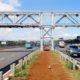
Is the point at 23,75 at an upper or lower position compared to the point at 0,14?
lower

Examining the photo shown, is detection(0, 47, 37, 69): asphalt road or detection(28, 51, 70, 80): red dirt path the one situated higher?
detection(0, 47, 37, 69): asphalt road

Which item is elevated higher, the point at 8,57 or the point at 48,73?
the point at 8,57

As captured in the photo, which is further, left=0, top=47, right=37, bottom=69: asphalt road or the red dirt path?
left=0, top=47, right=37, bottom=69: asphalt road

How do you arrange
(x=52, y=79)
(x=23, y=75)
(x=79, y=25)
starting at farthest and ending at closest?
(x=79, y=25) < (x=23, y=75) < (x=52, y=79)

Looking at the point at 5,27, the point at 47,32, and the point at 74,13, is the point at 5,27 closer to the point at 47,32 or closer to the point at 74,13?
the point at 47,32

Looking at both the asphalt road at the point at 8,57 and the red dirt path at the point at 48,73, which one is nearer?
the red dirt path at the point at 48,73

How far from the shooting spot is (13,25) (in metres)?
73.1

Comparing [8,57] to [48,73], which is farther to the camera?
[8,57]

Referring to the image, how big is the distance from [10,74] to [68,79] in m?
2.93

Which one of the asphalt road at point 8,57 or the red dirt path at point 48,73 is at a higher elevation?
the asphalt road at point 8,57

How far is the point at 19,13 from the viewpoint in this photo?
242 feet

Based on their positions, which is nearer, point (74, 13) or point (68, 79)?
point (68, 79)

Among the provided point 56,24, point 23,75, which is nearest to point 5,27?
point 56,24

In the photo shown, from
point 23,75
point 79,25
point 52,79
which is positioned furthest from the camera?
point 79,25
